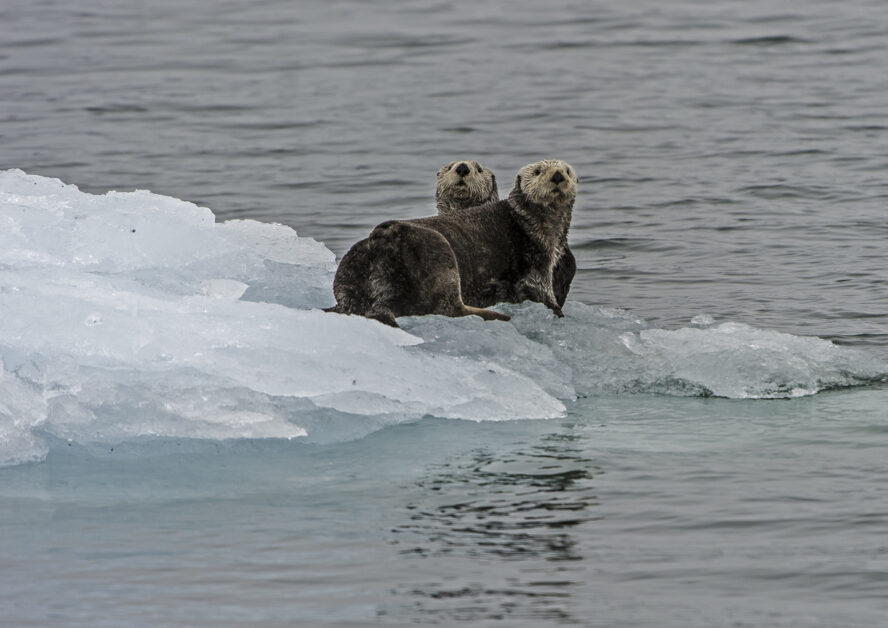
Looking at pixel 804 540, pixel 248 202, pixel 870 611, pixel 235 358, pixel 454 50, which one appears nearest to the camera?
pixel 870 611

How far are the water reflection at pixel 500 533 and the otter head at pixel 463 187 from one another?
7.83 feet

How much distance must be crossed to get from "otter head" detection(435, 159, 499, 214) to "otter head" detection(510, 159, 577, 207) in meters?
0.42

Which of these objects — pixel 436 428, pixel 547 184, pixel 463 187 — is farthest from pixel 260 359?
pixel 463 187

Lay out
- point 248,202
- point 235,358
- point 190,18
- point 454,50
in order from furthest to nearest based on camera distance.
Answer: point 190,18, point 454,50, point 248,202, point 235,358

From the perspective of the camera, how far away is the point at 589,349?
22.0ft

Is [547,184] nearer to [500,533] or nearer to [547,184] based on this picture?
[547,184]

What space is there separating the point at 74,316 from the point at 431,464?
1511mm

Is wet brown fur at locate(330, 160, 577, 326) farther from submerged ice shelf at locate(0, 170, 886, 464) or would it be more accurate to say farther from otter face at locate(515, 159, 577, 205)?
submerged ice shelf at locate(0, 170, 886, 464)

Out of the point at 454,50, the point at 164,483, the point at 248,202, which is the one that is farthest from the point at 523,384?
the point at 454,50

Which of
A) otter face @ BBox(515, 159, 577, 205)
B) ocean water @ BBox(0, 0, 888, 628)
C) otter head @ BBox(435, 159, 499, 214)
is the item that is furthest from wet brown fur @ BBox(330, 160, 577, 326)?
otter head @ BBox(435, 159, 499, 214)

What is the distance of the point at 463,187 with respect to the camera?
25.4 feet

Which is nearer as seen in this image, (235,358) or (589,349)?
(235,358)

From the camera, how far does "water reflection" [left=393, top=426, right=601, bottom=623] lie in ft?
13.7

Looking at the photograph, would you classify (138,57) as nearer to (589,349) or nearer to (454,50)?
(454,50)
